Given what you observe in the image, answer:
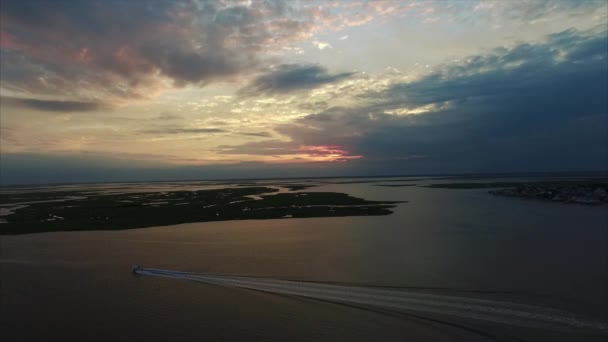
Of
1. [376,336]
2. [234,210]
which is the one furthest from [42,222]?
[376,336]

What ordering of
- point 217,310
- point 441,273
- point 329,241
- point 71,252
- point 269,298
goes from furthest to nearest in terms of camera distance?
point 329,241 → point 71,252 → point 441,273 → point 269,298 → point 217,310

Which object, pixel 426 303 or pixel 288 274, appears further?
pixel 288 274

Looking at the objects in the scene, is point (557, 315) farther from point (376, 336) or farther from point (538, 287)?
point (376, 336)

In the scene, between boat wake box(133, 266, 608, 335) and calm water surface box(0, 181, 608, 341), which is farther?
calm water surface box(0, 181, 608, 341)

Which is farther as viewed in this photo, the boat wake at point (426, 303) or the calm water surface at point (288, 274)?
the calm water surface at point (288, 274)
